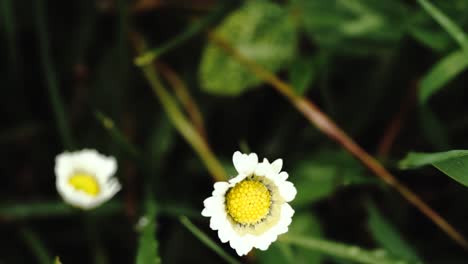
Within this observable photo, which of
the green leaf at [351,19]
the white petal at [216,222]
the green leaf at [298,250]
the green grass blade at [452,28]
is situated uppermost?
the green leaf at [351,19]

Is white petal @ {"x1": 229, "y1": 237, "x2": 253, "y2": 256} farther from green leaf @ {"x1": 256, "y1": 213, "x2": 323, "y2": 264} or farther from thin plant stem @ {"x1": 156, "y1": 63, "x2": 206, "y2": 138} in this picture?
thin plant stem @ {"x1": 156, "y1": 63, "x2": 206, "y2": 138}

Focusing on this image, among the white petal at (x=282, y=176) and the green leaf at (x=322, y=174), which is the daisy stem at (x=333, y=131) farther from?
the white petal at (x=282, y=176)

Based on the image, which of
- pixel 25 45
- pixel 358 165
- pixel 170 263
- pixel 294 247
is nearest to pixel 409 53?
pixel 358 165

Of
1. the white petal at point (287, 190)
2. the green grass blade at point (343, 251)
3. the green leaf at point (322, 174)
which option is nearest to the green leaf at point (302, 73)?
the green leaf at point (322, 174)

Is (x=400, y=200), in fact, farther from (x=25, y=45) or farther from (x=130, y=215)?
(x=25, y=45)

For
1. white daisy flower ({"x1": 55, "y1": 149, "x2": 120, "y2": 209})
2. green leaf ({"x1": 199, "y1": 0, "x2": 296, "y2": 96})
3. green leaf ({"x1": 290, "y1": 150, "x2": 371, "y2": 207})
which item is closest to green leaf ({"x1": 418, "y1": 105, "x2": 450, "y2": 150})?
green leaf ({"x1": 290, "y1": 150, "x2": 371, "y2": 207})

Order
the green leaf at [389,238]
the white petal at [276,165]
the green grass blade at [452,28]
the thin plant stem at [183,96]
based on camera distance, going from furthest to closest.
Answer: the thin plant stem at [183,96] < the green leaf at [389,238] < the green grass blade at [452,28] < the white petal at [276,165]
